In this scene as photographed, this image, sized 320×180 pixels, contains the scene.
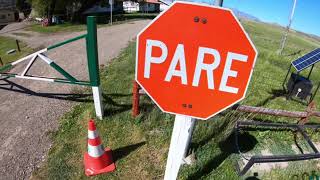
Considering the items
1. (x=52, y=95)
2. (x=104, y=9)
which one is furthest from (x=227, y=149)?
(x=104, y=9)

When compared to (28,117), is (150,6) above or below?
below

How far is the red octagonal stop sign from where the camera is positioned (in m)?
1.98

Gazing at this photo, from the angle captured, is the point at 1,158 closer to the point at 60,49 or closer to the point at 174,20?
the point at 174,20

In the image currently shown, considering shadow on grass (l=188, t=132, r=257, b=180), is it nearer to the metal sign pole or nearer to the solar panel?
the metal sign pole

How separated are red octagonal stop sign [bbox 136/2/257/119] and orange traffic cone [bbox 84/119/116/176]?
2226mm

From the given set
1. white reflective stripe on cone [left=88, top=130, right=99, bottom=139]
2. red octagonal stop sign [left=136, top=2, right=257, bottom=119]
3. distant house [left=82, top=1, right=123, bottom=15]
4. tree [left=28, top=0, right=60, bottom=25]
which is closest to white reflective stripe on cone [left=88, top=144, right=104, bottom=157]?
white reflective stripe on cone [left=88, top=130, right=99, bottom=139]

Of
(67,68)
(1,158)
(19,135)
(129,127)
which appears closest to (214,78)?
(129,127)

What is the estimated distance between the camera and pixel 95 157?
168 inches

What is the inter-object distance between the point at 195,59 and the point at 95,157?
9.48 feet

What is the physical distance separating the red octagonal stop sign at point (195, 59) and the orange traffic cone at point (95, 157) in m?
2.23

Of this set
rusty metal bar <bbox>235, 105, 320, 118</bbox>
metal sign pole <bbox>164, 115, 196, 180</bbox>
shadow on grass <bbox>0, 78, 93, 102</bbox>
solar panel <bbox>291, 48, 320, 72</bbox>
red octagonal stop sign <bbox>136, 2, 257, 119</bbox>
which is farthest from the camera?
solar panel <bbox>291, 48, 320, 72</bbox>

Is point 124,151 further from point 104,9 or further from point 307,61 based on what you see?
point 104,9

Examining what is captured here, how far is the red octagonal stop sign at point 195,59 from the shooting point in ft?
6.51

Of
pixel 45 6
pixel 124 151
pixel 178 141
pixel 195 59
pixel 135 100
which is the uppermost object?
pixel 195 59
